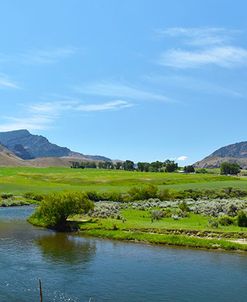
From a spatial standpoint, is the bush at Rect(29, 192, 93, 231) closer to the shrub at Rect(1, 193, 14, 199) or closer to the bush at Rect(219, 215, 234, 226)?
the bush at Rect(219, 215, 234, 226)

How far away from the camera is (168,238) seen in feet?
232

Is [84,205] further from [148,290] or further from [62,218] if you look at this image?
[148,290]

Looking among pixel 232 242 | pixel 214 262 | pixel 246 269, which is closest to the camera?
pixel 246 269

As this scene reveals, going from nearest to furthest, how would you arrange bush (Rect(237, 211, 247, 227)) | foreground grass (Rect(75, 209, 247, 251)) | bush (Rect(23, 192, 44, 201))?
foreground grass (Rect(75, 209, 247, 251)) < bush (Rect(237, 211, 247, 227)) < bush (Rect(23, 192, 44, 201))

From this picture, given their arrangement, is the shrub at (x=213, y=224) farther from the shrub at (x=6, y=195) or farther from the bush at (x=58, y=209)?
the shrub at (x=6, y=195)

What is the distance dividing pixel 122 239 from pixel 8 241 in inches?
712

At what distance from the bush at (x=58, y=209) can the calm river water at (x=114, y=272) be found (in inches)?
474

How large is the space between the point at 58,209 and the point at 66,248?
19.6 meters

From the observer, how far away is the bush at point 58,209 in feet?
278

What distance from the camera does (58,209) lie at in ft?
280

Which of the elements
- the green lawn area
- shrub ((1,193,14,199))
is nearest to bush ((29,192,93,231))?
the green lawn area

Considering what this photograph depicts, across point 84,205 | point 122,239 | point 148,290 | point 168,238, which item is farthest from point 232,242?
point 84,205

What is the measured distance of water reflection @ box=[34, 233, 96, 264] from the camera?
59.9 meters

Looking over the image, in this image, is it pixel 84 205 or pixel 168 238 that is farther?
pixel 84 205
